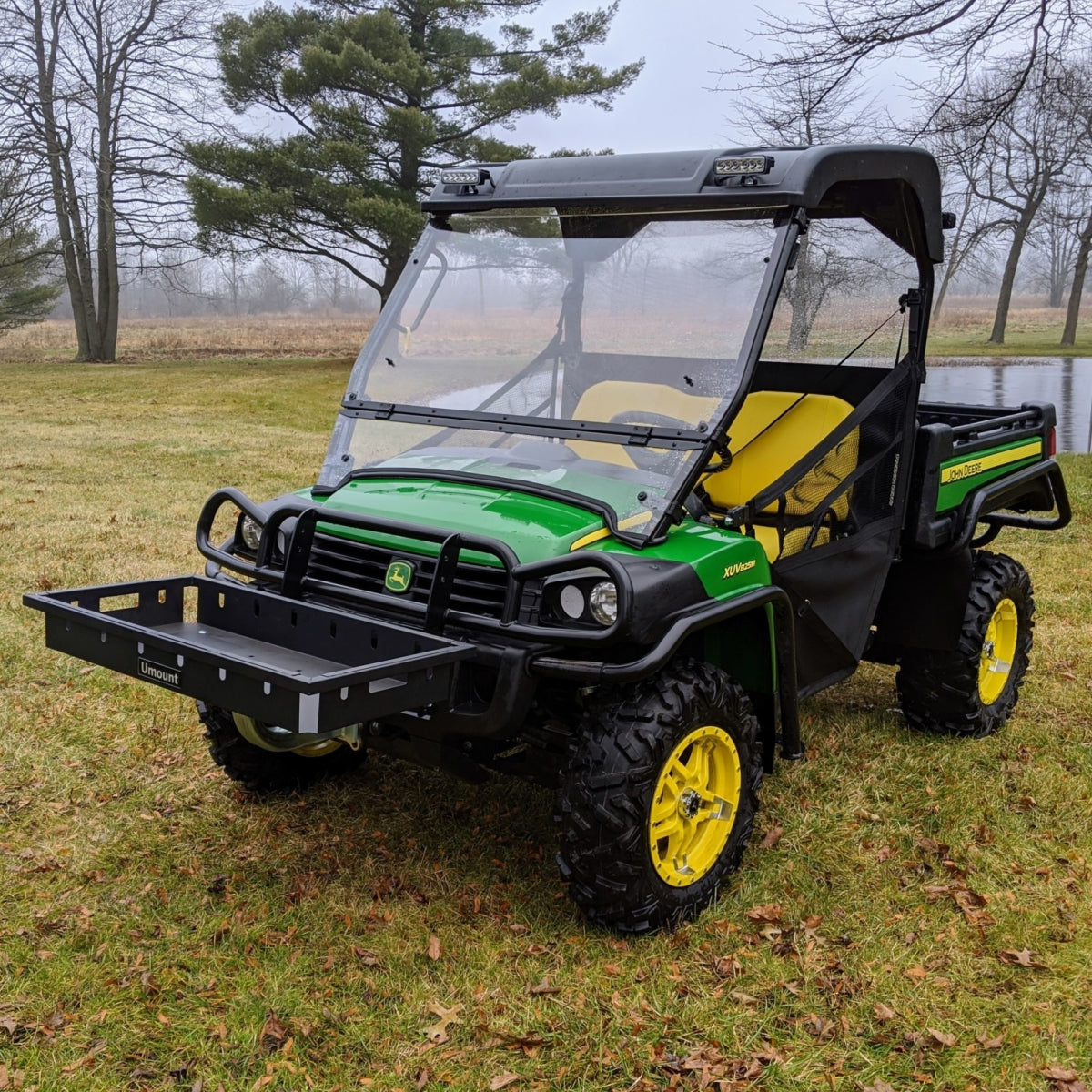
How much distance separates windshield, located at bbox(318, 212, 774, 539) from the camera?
378cm

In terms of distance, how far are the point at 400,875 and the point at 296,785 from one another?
837mm

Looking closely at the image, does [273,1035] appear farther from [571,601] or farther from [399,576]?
[571,601]

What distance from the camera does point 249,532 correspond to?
166 inches

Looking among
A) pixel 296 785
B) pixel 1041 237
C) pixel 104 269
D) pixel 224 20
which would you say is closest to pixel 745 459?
pixel 296 785

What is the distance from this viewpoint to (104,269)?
28391mm

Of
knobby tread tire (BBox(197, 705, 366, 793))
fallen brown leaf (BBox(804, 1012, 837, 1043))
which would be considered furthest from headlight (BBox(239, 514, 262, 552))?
fallen brown leaf (BBox(804, 1012, 837, 1043))

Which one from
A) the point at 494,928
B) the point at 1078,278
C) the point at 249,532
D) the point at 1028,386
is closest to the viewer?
the point at 494,928

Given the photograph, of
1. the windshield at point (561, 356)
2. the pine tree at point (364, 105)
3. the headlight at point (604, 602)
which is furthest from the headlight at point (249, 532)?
the pine tree at point (364, 105)

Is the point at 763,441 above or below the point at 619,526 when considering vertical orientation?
above

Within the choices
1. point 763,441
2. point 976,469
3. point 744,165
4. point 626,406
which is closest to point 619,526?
point 626,406

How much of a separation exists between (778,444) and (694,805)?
176 centimetres

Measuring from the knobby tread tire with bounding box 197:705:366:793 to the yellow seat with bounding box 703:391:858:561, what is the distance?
190cm

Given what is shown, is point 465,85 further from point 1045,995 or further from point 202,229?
point 1045,995

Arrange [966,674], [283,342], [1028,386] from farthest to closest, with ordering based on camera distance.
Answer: [283,342], [1028,386], [966,674]
